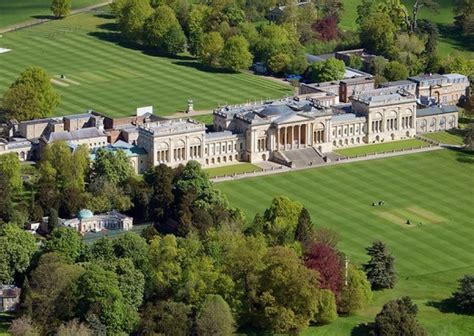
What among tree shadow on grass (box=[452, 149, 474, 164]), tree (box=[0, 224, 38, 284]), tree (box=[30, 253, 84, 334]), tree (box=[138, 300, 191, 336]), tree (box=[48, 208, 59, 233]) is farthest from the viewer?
tree shadow on grass (box=[452, 149, 474, 164])

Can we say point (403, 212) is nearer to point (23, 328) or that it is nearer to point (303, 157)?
point (303, 157)

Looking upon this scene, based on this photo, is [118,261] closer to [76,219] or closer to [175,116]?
[76,219]

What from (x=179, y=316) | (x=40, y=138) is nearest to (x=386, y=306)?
(x=179, y=316)

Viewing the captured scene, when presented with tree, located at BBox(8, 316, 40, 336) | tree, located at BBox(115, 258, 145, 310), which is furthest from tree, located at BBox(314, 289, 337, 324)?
tree, located at BBox(8, 316, 40, 336)

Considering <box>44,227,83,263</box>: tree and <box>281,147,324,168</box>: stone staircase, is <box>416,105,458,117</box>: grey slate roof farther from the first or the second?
<box>44,227,83,263</box>: tree

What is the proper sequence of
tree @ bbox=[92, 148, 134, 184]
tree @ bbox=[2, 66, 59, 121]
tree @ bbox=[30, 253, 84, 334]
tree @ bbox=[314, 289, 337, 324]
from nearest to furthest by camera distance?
tree @ bbox=[30, 253, 84, 334] → tree @ bbox=[314, 289, 337, 324] → tree @ bbox=[92, 148, 134, 184] → tree @ bbox=[2, 66, 59, 121]

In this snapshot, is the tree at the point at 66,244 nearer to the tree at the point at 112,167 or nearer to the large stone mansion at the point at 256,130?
the tree at the point at 112,167

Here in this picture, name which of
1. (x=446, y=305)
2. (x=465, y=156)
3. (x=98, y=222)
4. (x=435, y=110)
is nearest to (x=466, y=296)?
(x=446, y=305)
